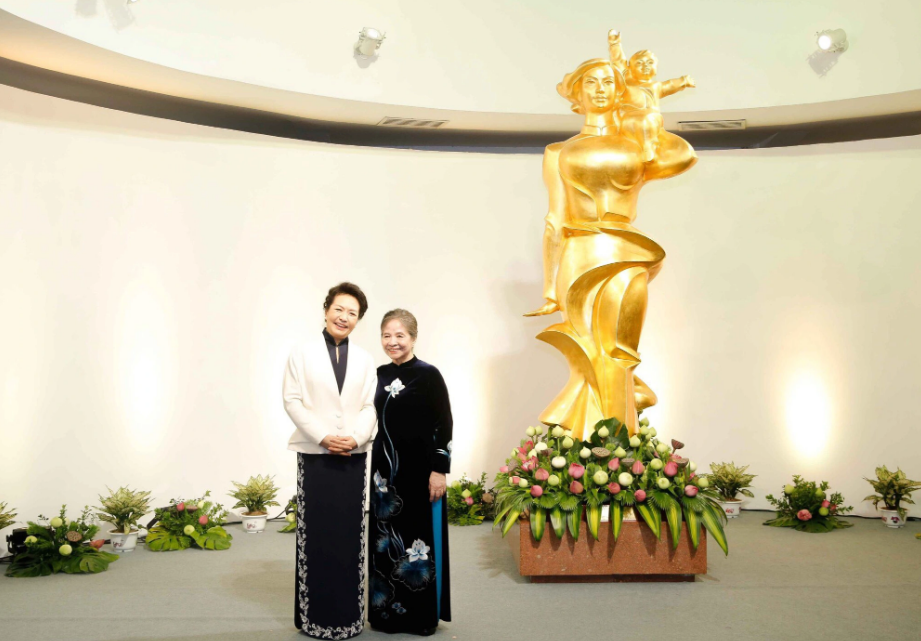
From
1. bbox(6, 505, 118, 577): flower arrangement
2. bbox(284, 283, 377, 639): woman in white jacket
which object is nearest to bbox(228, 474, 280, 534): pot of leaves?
bbox(6, 505, 118, 577): flower arrangement

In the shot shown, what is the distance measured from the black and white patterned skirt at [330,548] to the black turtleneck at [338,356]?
0.32m

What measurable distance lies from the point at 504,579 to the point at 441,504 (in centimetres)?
111

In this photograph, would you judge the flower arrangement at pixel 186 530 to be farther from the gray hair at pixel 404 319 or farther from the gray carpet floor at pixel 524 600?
the gray hair at pixel 404 319

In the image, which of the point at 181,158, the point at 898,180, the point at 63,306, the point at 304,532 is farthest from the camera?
the point at 898,180

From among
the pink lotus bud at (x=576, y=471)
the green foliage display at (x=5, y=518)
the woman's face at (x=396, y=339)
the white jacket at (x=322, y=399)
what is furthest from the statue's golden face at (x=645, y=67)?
the green foliage display at (x=5, y=518)

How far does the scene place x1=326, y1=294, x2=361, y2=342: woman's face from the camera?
10.3 ft

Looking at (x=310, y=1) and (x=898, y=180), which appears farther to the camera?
(x=898, y=180)

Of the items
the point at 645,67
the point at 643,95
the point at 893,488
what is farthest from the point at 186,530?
the point at 893,488

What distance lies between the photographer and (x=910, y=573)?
164 inches

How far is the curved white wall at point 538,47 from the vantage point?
5602mm

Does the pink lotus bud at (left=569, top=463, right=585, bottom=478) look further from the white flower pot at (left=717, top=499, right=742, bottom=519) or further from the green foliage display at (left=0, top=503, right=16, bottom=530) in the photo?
the green foliage display at (left=0, top=503, right=16, bottom=530)

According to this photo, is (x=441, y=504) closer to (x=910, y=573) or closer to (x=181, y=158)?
(x=910, y=573)

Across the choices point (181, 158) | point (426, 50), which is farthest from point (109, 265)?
point (426, 50)

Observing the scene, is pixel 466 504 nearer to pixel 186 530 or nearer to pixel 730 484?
pixel 186 530
